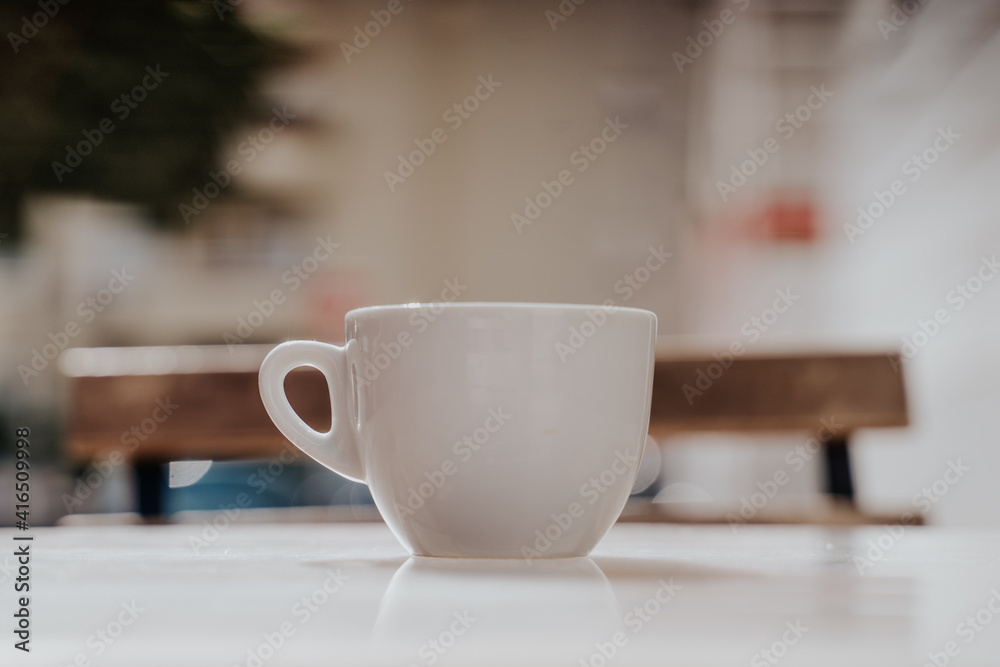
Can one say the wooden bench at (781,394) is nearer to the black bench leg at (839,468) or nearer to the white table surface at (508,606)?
the black bench leg at (839,468)

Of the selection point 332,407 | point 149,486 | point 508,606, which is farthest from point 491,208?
point 508,606

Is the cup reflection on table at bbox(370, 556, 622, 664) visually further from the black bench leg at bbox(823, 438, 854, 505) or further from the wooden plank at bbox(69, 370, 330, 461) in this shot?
the black bench leg at bbox(823, 438, 854, 505)

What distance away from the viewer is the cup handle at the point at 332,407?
358 mm

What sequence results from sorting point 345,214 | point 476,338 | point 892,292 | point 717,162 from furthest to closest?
point 345,214 < point 717,162 < point 892,292 < point 476,338

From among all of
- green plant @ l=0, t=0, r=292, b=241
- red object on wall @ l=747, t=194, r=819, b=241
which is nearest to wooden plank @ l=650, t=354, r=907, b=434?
red object on wall @ l=747, t=194, r=819, b=241

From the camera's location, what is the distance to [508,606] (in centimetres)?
21

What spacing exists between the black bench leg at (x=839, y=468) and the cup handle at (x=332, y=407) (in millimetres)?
1045

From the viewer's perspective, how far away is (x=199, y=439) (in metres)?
1.18

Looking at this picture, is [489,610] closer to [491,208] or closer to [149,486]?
[149,486]

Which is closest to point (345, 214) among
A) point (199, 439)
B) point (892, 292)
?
point (892, 292)

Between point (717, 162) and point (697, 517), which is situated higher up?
point (717, 162)

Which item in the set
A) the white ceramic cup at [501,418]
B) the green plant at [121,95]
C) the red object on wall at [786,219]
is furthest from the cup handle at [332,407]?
the red object on wall at [786,219]

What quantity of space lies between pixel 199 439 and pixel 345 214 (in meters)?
3.13

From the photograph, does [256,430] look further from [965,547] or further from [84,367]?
[965,547]
